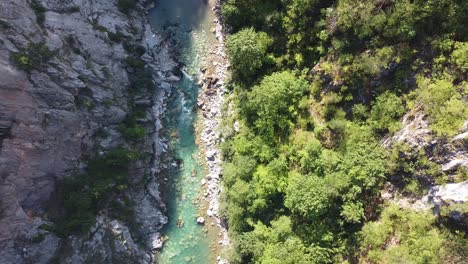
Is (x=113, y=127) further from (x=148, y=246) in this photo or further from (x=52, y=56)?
(x=148, y=246)

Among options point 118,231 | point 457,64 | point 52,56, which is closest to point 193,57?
point 52,56

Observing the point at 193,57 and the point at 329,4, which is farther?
the point at 193,57

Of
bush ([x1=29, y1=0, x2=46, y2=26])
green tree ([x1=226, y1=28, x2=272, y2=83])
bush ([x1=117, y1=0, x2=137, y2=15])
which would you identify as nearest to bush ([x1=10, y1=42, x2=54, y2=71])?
bush ([x1=29, y1=0, x2=46, y2=26])

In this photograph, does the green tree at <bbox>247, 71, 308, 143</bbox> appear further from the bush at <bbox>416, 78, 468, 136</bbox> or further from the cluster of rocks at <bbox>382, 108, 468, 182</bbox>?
the bush at <bbox>416, 78, 468, 136</bbox>

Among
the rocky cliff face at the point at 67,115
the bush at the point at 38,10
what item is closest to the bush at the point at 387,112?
the rocky cliff face at the point at 67,115

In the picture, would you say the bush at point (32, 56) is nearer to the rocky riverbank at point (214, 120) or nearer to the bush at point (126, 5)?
the bush at point (126, 5)

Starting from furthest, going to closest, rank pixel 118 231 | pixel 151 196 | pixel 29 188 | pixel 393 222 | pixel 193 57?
pixel 193 57 < pixel 151 196 < pixel 118 231 < pixel 29 188 < pixel 393 222
